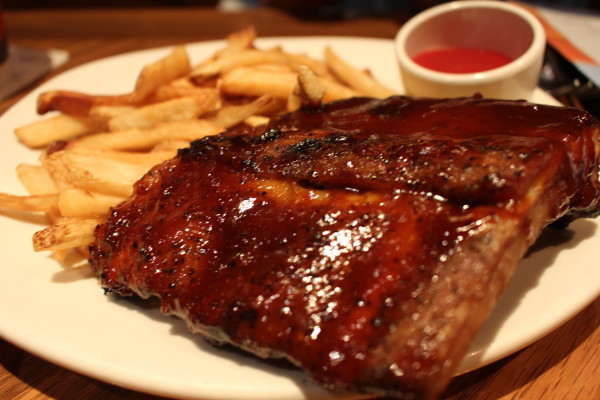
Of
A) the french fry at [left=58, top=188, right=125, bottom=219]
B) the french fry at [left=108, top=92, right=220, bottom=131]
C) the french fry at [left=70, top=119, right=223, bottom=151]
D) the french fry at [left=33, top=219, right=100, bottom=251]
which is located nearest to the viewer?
the french fry at [left=33, top=219, right=100, bottom=251]

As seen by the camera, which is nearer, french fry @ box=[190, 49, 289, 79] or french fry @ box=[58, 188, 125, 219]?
french fry @ box=[58, 188, 125, 219]

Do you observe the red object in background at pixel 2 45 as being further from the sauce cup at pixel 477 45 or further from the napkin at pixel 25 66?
the sauce cup at pixel 477 45

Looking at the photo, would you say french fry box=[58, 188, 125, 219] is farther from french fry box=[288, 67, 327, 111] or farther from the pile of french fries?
french fry box=[288, 67, 327, 111]

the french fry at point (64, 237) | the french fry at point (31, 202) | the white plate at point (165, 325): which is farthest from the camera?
the french fry at point (31, 202)

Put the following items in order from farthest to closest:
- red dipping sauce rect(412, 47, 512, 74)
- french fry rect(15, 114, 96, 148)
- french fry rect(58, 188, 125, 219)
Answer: red dipping sauce rect(412, 47, 512, 74)
french fry rect(15, 114, 96, 148)
french fry rect(58, 188, 125, 219)

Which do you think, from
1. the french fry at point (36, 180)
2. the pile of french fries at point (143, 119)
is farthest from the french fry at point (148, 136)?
the french fry at point (36, 180)

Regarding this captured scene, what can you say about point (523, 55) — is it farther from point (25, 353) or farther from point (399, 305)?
point (25, 353)

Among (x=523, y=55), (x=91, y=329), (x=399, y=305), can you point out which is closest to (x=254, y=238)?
(x=399, y=305)

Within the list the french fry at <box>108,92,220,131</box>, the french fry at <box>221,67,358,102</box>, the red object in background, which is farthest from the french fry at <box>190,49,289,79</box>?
the red object in background
